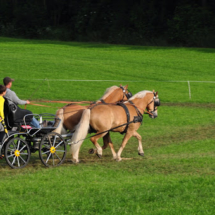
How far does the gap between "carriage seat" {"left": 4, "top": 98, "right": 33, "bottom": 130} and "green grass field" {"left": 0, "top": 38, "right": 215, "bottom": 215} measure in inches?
34.9

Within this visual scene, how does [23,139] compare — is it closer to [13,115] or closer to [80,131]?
[13,115]

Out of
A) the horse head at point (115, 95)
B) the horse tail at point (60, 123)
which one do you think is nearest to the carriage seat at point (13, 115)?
the horse tail at point (60, 123)

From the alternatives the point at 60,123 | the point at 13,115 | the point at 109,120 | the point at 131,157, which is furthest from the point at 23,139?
the point at 131,157

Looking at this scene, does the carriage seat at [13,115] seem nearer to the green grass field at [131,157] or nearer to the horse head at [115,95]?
the green grass field at [131,157]

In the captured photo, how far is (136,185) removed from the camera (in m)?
8.00

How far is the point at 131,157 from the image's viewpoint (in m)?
10.9

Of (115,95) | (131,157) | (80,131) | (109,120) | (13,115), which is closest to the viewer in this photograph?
(13,115)

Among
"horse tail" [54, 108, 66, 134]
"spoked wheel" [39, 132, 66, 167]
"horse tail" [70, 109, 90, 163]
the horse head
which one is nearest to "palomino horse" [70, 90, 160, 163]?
"horse tail" [70, 109, 90, 163]

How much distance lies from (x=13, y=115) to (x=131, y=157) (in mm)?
2852

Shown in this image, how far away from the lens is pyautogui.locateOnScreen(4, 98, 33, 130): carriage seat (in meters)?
9.48

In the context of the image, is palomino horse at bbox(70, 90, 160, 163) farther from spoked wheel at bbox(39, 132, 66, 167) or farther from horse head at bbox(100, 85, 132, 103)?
horse head at bbox(100, 85, 132, 103)

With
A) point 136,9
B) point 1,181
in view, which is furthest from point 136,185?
point 136,9

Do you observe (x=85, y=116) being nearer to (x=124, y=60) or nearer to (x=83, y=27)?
(x=124, y=60)

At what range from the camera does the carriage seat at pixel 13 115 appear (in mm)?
9484
